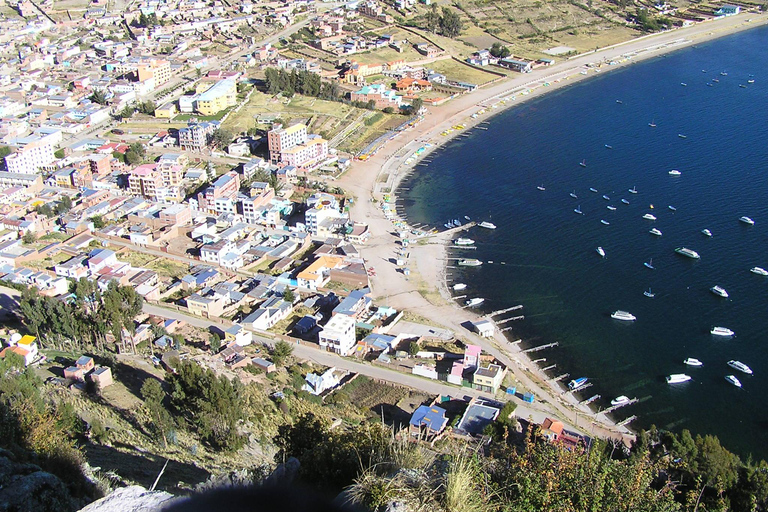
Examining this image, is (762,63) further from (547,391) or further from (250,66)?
(547,391)

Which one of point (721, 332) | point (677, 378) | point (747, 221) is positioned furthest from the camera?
point (747, 221)

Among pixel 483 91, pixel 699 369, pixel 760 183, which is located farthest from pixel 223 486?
pixel 483 91

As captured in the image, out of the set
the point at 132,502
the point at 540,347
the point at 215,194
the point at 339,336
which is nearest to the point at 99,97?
the point at 215,194

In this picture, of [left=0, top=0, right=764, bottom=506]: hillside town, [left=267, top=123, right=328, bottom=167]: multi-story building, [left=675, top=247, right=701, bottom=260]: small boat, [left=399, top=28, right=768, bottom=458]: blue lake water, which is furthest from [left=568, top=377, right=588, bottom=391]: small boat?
[left=267, top=123, right=328, bottom=167]: multi-story building

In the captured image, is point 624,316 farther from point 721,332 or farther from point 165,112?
point 165,112

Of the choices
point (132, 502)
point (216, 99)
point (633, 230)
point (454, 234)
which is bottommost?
point (454, 234)

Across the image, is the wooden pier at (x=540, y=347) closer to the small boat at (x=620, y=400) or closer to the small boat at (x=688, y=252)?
the small boat at (x=620, y=400)
